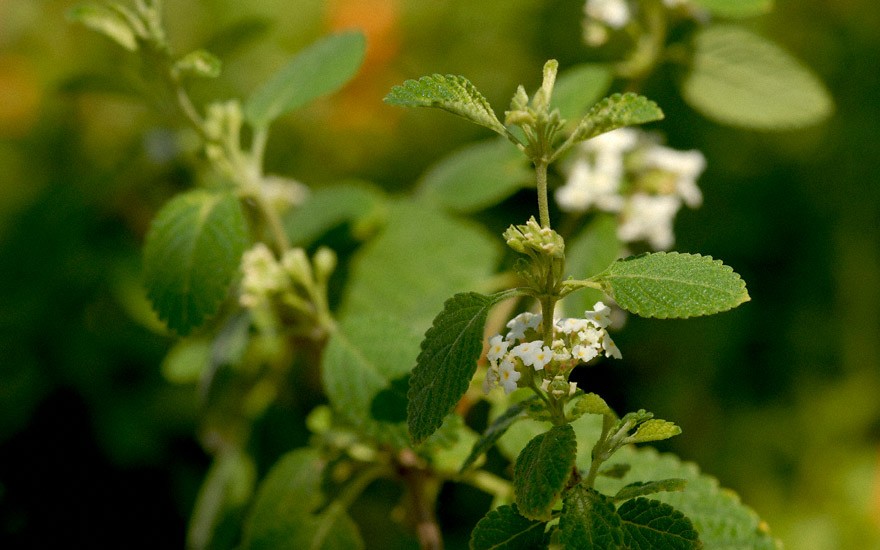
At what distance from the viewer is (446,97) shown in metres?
0.70

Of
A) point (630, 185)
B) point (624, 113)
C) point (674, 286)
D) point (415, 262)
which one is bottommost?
point (415, 262)

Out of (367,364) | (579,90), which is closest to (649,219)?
(579,90)

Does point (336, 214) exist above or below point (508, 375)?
below

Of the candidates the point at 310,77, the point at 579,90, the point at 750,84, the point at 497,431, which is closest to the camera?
the point at 497,431

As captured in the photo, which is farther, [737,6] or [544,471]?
[737,6]

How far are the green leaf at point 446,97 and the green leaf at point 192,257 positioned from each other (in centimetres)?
35

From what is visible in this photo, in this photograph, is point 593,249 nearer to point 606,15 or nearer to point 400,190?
point 606,15

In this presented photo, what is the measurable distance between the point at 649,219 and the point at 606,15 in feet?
1.03

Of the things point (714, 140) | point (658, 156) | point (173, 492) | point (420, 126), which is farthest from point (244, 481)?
point (714, 140)

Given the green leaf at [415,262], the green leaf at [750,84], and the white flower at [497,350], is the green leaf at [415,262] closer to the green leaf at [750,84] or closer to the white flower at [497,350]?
the green leaf at [750,84]

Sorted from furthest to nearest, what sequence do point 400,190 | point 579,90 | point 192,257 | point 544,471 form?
point 400,190, point 579,90, point 192,257, point 544,471

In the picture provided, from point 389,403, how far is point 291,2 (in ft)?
6.37

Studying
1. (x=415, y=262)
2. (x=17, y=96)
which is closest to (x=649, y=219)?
(x=415, y=262)

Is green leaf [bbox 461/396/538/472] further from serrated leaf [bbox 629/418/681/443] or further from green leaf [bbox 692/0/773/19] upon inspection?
green leaf [bbox 692/0/773/19]
